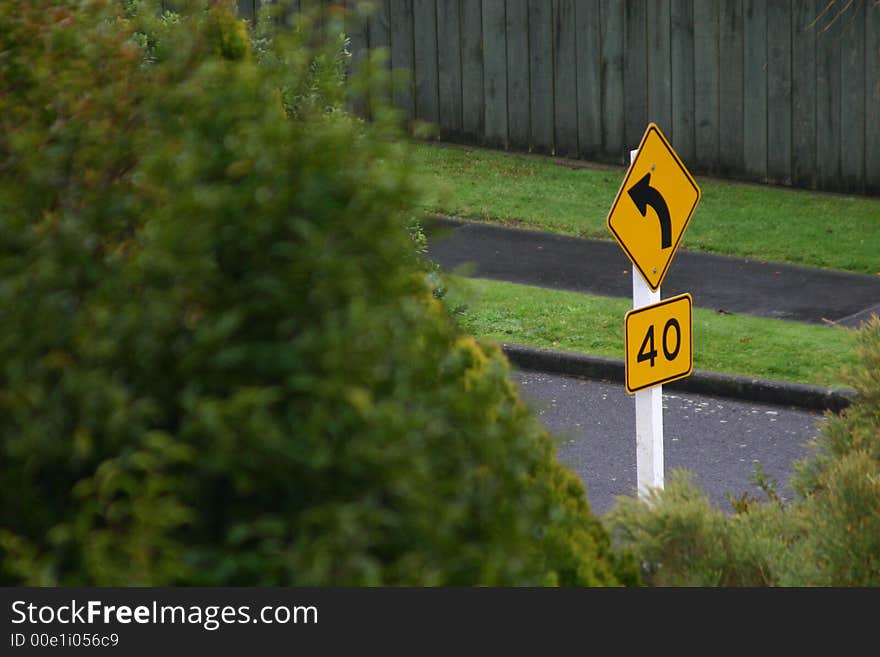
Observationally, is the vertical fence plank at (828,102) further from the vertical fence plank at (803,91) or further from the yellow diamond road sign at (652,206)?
the yellow diamond road sign at (652,206)

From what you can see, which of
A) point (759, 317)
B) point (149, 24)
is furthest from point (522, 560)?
point (759, 317)

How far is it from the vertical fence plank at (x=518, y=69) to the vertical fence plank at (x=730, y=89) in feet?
6.78

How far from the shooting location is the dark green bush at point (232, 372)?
246cm

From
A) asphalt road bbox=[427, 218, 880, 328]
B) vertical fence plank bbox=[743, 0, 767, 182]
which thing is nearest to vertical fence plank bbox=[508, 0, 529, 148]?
vertical fence plank bbox=[743, 0, 767, 182]

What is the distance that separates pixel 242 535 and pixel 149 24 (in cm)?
113

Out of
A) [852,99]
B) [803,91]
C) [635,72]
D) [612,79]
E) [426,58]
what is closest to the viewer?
[852,99]

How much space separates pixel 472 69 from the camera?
635 inches

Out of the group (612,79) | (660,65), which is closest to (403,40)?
(612,79)

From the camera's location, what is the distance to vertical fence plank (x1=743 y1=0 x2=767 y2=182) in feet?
47.9

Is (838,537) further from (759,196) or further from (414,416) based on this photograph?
(759,196)

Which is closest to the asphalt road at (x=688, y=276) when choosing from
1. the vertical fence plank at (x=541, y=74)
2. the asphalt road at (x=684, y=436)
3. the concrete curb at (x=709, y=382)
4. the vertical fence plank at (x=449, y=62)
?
the concrete curb at (x=709, y=382)

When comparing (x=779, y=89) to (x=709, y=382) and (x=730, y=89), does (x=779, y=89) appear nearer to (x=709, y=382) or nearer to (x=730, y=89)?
(x=730, y=89)

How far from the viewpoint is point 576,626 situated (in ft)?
9.57

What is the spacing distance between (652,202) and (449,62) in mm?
9715
